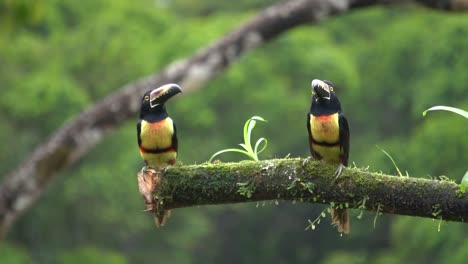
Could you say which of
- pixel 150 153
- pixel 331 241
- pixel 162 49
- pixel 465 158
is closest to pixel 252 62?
pixel 162 49

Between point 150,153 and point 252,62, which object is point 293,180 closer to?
point 150,153

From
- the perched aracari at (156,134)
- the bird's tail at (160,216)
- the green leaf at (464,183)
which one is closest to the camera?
the green leaf at (464,183)

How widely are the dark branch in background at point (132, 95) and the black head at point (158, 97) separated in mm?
3089

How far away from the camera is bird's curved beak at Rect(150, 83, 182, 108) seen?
604 centimetres

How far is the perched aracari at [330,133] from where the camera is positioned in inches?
226

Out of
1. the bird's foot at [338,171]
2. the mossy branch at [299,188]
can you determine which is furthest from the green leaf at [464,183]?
the bird's foot at [338,171]

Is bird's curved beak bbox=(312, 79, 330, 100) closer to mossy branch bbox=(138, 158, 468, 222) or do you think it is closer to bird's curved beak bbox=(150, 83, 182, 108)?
mossy branch bbox=(138, 158, 468, 222)

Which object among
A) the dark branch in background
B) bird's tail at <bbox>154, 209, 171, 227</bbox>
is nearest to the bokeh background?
the dark branch in background

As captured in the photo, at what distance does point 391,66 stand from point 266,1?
35.2 feet

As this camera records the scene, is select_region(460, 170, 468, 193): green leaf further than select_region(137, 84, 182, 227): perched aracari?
No

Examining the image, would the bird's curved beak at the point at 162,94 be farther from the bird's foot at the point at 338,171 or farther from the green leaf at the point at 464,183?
the green leaf at the point at 464,183

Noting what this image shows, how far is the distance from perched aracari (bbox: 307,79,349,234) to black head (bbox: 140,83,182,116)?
2.66ft

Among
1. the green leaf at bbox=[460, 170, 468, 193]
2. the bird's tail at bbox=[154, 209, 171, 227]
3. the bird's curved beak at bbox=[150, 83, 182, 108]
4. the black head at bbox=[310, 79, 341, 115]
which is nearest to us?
the green leaf at bbox=[460, 170, 468, 193]

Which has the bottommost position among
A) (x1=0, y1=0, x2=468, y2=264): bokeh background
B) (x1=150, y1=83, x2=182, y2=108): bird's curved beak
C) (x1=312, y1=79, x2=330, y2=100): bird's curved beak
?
(x1=0, y1=0, x2=468, y2=264): bokeh background
